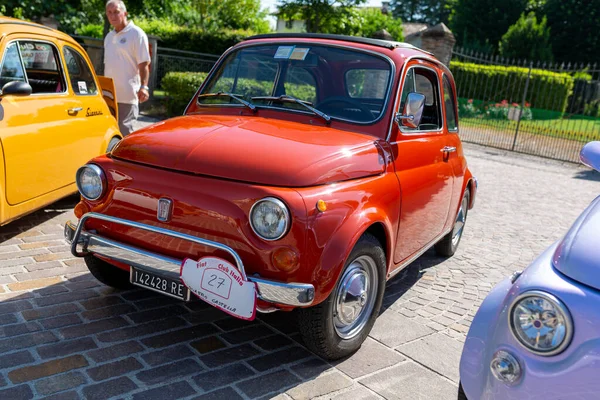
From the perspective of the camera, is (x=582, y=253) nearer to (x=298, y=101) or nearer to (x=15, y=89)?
(x=298, y=101)

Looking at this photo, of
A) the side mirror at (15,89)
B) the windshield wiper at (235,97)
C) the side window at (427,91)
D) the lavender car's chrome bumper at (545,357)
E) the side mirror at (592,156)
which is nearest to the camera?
the lavender car's chrome bumper at (545,357)

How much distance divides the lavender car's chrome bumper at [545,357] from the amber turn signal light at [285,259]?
3.23ft

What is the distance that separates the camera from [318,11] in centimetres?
1722

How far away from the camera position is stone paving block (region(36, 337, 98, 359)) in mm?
3113

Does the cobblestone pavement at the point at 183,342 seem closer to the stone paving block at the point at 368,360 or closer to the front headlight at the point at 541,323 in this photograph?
the stone paving block at the point at 368,360

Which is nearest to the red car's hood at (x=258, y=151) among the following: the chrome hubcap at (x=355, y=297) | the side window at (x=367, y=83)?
the side window at (x=367, y=83)

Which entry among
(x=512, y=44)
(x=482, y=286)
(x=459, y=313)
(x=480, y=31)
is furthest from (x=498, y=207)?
(x=480, y=31)

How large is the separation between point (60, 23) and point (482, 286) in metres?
17.6

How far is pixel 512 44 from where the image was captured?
39219 mm

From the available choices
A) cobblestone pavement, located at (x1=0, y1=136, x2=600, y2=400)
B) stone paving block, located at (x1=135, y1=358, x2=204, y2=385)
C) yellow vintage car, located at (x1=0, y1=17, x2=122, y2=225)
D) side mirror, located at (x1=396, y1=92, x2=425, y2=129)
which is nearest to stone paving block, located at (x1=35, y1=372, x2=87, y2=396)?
cobblestone pavement, located at (x1=0, y1=136, x2=600, y2=400)

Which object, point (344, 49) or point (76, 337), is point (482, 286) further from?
point (76, 337)

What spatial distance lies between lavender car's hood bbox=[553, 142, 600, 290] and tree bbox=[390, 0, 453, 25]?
83.1 meters

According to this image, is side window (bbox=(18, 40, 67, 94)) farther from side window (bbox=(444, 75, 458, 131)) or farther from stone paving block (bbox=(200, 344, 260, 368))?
side window (bbox=(444, 75, 458, 131))

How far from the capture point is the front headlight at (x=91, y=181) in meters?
3.30
